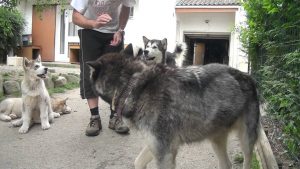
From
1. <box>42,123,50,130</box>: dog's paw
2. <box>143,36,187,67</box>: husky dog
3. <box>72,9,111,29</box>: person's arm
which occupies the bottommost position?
<box>42,123,50,130</box>: dog's paw

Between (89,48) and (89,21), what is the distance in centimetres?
38

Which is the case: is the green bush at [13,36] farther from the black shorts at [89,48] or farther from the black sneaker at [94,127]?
the black sneaker at [94,127]

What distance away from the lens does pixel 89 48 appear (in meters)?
4.66

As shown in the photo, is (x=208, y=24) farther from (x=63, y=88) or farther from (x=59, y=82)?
(x=63, y=88)

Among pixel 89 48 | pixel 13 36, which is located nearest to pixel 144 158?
pixel 89 48

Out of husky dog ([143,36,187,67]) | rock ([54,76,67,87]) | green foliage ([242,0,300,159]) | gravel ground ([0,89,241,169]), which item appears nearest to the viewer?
green foliage ([242,0,300,159])

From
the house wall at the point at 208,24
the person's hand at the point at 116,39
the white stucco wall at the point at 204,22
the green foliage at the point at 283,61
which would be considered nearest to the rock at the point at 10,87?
the person's hand at the point at 116,39

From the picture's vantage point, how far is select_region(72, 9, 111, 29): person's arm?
4254 millimetres

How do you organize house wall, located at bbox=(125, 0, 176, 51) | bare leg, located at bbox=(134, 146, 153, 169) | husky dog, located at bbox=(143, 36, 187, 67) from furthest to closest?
house wall, located at bbox=(125, 0, 176, 51), husky dog, located at bbox=(143, 36, 187, 67), bare leg, located at bbox=(134, 146, 153, 169)

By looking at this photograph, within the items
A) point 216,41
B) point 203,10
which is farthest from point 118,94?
point 216,41

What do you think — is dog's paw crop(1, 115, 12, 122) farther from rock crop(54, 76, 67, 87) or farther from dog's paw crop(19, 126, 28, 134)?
rock crop(54, 76, 67, 87)

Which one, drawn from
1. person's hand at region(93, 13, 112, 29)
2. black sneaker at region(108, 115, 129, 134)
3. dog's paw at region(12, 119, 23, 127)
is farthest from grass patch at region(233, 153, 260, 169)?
dog's paw at region(12, 119, 23, 127)

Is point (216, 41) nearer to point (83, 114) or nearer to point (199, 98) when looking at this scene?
point (83, 114)

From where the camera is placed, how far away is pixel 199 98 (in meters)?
2.89
